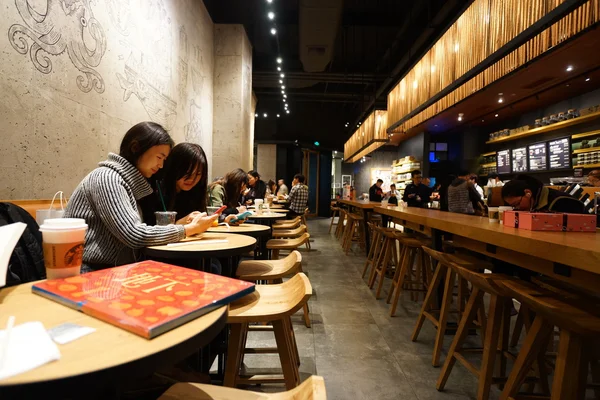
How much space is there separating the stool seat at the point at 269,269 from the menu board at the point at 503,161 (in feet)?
28.6

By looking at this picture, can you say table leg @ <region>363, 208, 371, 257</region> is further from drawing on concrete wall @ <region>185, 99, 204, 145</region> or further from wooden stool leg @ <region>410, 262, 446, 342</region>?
drawing on concrete wall @ <region>185, 99, 204, 145</region>

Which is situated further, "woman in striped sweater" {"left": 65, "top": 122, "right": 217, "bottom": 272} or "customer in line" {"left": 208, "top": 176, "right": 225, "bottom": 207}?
"customer in line" {"left": 208, "top": 176, "right": 225, "bottom": 207}

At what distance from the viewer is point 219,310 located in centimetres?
83

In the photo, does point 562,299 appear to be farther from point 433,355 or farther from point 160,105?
point 160,105

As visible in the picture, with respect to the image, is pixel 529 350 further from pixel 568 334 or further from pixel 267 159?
pixel 267 159

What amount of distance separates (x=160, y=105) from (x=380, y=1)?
235 inches

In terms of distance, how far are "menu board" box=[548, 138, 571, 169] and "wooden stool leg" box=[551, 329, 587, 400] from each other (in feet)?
23.2

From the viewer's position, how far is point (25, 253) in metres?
1.42

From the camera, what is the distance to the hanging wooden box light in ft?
27.8

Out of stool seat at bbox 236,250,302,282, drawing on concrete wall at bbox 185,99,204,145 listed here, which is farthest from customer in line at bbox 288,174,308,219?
stool seat at bbox 236,250,302,282

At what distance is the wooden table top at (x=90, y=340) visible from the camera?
21.7 inches

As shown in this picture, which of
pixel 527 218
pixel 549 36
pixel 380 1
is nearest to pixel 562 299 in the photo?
pixel 527 218

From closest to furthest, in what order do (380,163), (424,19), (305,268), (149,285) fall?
(149,285)
(305,268)
(424,19)
(380,163)

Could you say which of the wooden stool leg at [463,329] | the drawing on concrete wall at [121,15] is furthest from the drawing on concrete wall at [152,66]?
the wooden stool leg at [463,329]
